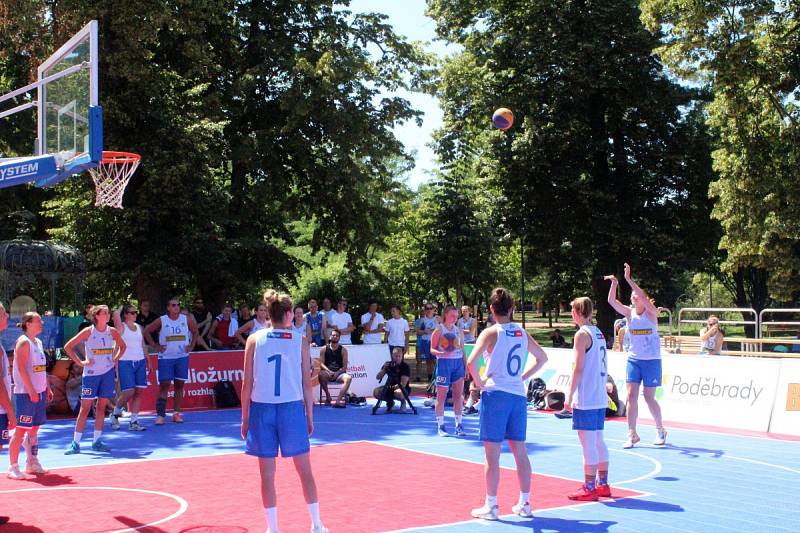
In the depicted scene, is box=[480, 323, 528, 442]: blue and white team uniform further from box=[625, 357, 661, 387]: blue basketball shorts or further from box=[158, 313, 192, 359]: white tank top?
box=[158, 313, 192, 359]: white tank top

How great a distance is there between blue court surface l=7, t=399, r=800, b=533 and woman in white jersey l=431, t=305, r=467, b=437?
0.46 m

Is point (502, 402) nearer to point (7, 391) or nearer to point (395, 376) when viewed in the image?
point (7, 391)

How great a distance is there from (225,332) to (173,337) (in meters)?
4.88

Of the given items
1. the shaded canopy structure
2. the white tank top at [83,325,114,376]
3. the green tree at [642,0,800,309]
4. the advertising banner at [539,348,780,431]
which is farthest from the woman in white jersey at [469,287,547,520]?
the green tree at [642,0,800,309]

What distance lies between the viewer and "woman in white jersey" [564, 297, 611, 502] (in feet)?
32.3

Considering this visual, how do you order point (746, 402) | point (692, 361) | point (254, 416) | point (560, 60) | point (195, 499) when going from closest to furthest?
point (254, 416) < point (195, 499) < point (746, 402) < point (692, 361) < point (560, 60)

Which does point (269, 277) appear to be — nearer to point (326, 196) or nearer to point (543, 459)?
point (326, 196)

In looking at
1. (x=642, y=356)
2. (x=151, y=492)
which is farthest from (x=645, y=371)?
(x=151, y=492)

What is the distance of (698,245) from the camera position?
1388 inches

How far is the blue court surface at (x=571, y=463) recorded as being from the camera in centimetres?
887

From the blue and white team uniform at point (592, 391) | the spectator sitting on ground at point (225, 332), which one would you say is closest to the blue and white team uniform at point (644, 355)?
the blue and white team uniform at point (592, 391)

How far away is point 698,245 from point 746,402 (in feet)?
65.9

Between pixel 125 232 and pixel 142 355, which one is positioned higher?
pixel 125 232

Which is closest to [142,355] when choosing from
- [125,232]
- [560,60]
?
[125,232]
